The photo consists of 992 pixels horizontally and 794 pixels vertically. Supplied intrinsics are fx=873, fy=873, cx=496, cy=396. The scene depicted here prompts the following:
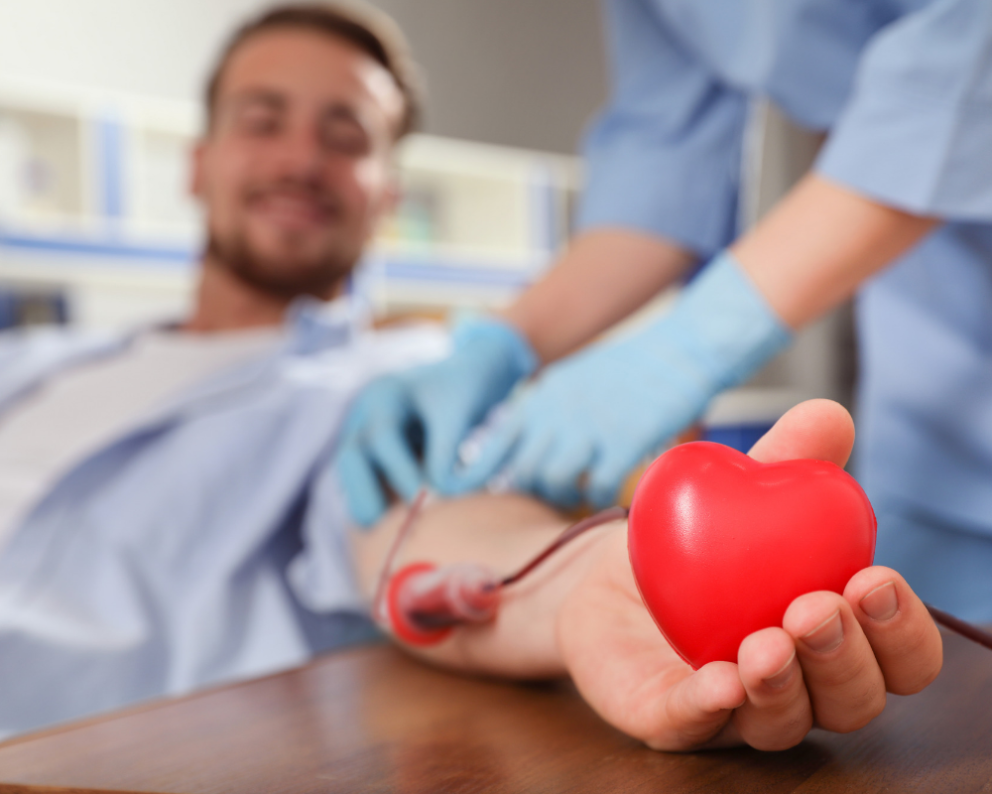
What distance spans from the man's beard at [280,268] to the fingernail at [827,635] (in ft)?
4.36

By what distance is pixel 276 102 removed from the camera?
1.45 m

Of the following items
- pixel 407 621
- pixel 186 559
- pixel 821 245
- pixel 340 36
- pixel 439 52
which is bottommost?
pixel 186 559

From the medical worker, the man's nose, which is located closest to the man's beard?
the man's nose

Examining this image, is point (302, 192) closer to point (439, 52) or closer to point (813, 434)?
point (813, 434)

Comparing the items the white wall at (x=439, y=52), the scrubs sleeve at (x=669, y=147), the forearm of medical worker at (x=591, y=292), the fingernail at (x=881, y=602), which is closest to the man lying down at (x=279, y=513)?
the fingernail at (x=881, y=602)

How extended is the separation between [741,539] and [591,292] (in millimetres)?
693

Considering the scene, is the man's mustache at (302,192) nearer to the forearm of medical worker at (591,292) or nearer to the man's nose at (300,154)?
the man's nose at (300,154)

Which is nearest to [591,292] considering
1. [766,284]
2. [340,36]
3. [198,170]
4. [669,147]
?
[669,147]

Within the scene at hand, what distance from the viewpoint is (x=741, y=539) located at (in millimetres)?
281

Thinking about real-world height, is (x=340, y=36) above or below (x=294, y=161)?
above

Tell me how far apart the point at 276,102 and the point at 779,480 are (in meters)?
1.36

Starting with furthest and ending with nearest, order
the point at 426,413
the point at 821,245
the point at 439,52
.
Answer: the point at 439,52 → the point at 426,413 → the point at 821,245

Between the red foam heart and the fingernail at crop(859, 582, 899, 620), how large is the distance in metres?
0.01

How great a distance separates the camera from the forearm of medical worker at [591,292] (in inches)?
37.6
